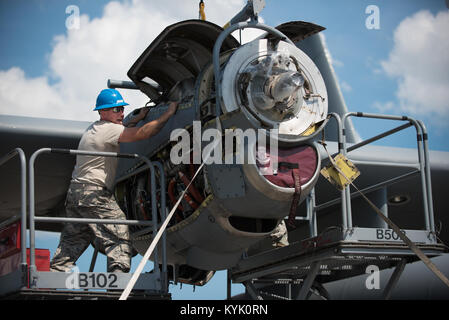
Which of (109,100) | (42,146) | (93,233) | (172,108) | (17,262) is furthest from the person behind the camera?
(42,146)

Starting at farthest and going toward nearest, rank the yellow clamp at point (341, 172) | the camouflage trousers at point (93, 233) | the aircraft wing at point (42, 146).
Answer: the aircraft wing at point (42, 146) < the camouflage trousers at point (93, 233) < the yellow clamp at point (341, 172)

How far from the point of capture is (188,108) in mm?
7449

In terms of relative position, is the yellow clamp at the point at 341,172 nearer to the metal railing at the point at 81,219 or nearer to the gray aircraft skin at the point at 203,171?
the gray aircraft skin at the point at 203,171

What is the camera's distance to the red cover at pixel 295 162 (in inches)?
259

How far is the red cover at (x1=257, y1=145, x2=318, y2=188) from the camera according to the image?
658 cm

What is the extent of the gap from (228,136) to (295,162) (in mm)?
691

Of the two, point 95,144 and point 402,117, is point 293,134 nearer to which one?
point 402,117

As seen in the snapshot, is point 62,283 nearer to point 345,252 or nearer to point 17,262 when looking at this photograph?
point 17,262

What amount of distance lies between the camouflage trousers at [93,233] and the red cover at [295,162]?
1.76 m

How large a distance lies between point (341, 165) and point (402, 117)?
49.2 inches

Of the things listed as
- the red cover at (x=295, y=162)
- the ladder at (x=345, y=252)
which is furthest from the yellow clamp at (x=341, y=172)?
the red cover at (x=295, y=162)

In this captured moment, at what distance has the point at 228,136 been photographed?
264 inches

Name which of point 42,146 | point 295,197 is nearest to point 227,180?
point 295,197

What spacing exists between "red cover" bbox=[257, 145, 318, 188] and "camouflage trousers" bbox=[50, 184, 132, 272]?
176cm
